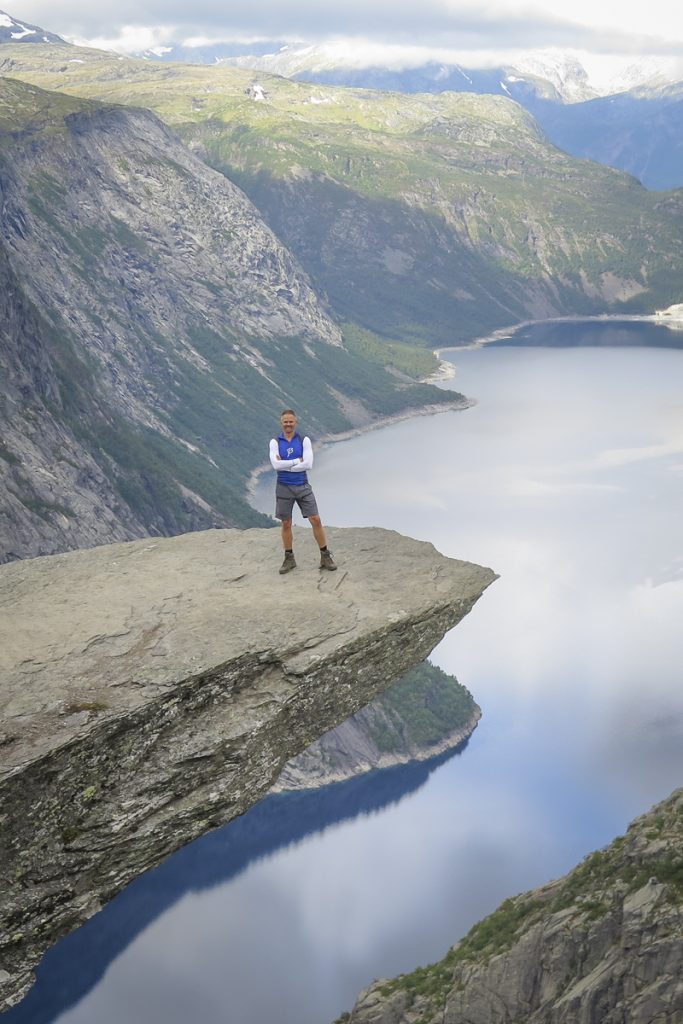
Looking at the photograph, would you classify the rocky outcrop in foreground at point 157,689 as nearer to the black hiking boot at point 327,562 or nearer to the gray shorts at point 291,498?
the black hiking boot at point 327,562

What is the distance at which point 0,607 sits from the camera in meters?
37.6

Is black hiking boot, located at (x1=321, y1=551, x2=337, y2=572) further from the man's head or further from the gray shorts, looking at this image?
the man's head

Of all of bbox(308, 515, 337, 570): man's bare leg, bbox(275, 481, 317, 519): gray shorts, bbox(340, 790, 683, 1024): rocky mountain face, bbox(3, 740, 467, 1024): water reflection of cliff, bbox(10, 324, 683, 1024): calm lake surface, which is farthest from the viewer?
bbox(3, 740, 467, 1024): water reflection of cliff

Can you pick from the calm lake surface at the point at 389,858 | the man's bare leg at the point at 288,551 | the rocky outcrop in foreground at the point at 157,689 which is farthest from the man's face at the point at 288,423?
the calm lake surface at the point at 389,858

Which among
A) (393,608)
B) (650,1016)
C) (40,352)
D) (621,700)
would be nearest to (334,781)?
(621,700)

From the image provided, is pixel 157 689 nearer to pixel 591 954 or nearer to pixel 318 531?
pixel 318 531

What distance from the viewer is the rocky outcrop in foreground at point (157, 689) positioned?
106ft

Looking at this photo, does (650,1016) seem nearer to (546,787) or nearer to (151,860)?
(151,860)

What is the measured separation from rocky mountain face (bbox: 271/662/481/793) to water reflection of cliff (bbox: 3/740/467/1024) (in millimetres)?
1799

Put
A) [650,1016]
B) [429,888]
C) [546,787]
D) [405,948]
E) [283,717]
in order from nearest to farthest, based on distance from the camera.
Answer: [283,717] < [650,1016] < [405,948] < [429,888] < [546,787]

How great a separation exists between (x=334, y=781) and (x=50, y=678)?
14373 cm

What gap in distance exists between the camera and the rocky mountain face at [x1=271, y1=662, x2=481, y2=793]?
174 metres

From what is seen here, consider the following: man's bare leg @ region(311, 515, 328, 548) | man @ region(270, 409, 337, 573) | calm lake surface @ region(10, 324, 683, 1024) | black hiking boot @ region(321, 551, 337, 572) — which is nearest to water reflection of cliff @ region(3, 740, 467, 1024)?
calm lake surface @ region(10, 324, 683, 1024)

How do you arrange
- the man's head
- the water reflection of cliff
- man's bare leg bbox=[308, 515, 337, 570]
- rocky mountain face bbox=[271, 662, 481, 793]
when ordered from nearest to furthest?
the man's head → man's bare leg bbox=[308, 515, 337, 570] → the water reflection of cliff → rocky mountain face bbox=[271, 662, 481, 793]
